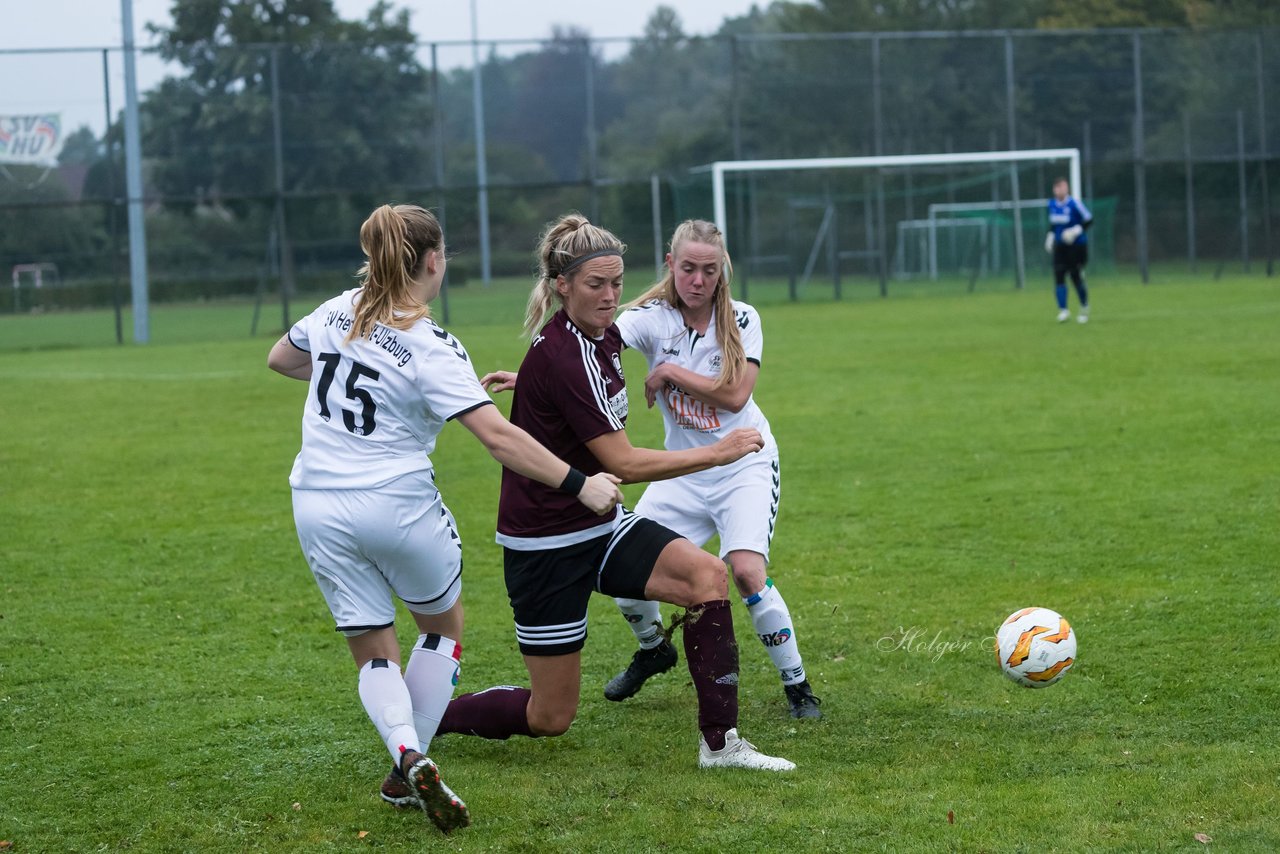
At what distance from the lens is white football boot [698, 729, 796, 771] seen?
14.5 ft

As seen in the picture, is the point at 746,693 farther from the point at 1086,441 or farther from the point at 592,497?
the point at 1086,441

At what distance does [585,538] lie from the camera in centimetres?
443

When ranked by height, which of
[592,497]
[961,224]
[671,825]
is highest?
[961,224]

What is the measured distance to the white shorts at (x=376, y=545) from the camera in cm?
404

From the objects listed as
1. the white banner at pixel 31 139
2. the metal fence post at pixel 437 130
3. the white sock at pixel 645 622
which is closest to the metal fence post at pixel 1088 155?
the metal fence post at pixel 437 130

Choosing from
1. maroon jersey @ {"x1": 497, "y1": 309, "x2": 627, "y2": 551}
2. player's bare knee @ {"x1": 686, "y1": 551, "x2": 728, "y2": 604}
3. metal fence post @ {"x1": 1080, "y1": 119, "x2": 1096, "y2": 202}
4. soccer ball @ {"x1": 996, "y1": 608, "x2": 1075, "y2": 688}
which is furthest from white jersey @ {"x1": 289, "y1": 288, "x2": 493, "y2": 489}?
metal fence post @ {"x1": 1080, "y1": 119, "x2": 1096, "y2": 202}

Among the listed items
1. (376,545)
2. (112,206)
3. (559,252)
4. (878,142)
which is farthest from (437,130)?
(376,545)

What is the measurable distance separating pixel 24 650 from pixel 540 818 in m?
3.07

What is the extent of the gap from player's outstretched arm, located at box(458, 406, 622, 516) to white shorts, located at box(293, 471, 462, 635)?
0.28 metres

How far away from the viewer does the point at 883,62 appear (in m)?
32.4

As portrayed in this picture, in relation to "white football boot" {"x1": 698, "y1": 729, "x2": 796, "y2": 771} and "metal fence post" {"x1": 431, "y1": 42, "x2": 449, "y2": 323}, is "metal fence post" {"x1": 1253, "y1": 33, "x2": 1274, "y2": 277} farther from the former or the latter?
"white football boot" {"x1": 698, "y1": 729, "x2": 796, "y2": 771}

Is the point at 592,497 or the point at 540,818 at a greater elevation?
the point at 592,497

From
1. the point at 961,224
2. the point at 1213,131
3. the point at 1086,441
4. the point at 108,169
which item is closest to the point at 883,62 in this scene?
the point at 961,224

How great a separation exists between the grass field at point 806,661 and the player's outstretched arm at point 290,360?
4.31 feet
